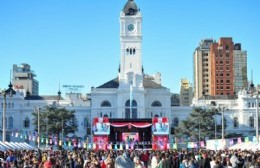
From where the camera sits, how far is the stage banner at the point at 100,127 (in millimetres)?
96506

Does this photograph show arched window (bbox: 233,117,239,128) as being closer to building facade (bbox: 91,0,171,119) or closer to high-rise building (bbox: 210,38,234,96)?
building facade (bbox: 91,0,171,119)

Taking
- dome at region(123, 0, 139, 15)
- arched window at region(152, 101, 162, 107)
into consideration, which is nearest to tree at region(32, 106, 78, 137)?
arched window at region(152, 101, 162, 107)

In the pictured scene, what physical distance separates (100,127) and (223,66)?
313 ft

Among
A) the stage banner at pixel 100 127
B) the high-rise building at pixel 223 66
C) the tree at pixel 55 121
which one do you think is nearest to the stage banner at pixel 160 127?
the stage banner at pixel 100 127

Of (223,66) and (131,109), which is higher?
(223,66)

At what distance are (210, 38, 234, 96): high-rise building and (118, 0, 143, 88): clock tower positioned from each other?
58951mm

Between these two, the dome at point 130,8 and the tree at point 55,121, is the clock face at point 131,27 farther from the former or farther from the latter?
the tree at point 55,121

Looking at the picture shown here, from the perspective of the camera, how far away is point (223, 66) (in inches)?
7328

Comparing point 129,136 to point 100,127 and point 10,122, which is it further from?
point 10,122

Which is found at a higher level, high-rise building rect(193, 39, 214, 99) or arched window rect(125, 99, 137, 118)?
high-rise building rect(193, 39, 214, 99)

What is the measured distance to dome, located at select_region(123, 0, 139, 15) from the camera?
132 metres

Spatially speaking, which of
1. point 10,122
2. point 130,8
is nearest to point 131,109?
point 130,8

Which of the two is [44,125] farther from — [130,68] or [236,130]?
[236,130]

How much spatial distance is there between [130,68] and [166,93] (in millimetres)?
8919
